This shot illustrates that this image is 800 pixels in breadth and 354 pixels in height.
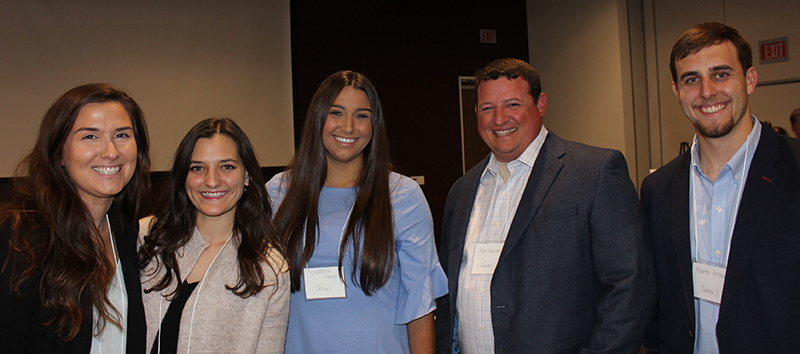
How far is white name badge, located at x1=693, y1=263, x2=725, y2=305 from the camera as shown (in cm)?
172

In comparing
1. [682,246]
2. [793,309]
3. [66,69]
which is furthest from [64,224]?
[66,69]

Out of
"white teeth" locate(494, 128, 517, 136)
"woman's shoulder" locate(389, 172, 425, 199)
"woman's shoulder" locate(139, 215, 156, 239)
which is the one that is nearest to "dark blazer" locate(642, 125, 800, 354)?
"white teeth" locate(494, 128, 517, 136)

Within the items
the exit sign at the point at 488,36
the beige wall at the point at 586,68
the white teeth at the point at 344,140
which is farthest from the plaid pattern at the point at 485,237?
the exit sign at the point at 488,36

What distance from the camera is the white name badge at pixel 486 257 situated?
199 centimetres

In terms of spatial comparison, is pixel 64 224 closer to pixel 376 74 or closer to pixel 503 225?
pixel 503 225

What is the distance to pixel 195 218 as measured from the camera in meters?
2.04

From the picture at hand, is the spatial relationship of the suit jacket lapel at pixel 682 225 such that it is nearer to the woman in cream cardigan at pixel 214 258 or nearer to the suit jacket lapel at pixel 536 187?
the suit jacket lapel at pixel 536 187

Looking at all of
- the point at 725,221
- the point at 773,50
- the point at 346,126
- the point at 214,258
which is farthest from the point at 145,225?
the point at 773,50

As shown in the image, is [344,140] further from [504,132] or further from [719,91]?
[719,91]

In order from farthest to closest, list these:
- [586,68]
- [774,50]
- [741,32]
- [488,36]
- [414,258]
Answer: [488,36] → [586,68] → [741,32] → [774,50] → [414,258]

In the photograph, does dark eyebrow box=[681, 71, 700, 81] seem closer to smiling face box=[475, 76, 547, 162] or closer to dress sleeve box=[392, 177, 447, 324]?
smiling face box=[475, 76, 547, 162]

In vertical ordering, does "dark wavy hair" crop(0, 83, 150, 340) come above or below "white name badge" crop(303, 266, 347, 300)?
above

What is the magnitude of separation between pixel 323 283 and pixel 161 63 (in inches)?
164

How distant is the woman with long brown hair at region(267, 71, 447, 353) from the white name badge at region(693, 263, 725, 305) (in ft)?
3.04
